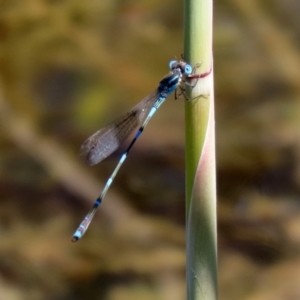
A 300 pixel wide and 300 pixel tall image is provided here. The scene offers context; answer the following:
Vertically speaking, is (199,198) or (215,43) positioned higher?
(215,43)

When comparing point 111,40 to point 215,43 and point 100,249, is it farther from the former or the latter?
point 100,249

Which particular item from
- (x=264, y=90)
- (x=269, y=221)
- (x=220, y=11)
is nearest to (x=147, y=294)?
(x=269, y=221)

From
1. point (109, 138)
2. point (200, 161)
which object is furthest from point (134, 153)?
point (200, 161)

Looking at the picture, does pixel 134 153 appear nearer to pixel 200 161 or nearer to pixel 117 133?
pixel 117 133

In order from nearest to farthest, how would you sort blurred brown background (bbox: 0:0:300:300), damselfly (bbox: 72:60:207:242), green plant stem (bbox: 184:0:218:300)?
green plant stem (bbox: 184:0:218:300), damselfly (bbox: 72:60:207:242), blurred brown background (bbox: 0:0:300:300)

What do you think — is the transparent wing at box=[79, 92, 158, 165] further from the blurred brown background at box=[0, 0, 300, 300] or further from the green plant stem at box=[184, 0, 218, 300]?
the green plant stem at box=[184, 0, 218, 300]

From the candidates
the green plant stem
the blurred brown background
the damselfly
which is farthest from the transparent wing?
the green plant stem
